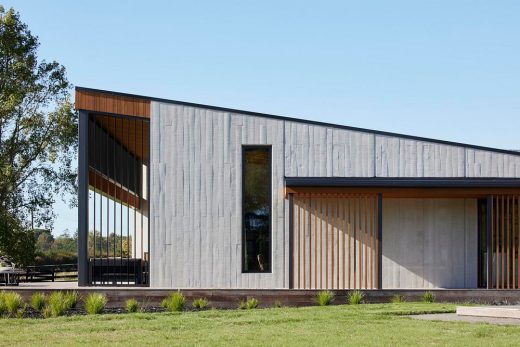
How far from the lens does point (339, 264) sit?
20.5 meters

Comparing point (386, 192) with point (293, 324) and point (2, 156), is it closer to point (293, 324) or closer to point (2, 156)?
point (293, 324)

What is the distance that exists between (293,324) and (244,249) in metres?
6.19

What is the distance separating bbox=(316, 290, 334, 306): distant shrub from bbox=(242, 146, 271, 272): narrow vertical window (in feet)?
5.82

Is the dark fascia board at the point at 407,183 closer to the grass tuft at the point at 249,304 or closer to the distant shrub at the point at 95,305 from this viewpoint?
the grass tuft at the point at 249,304

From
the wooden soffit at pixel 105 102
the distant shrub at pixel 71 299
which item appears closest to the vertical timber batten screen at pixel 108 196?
the wooden soffit at pixel 105 102

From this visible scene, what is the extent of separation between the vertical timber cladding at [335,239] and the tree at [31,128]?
48.4 feet

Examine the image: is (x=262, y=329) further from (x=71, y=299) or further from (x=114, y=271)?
(x=114, y=271)

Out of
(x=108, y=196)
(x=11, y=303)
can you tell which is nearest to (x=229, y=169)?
(x=108, y=196)

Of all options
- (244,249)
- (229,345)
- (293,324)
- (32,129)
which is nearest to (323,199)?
(244,249)

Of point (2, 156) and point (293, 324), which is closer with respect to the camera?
point (293, 324)

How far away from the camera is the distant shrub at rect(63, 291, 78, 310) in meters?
18.3

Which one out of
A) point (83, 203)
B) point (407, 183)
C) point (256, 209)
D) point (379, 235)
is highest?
point (407, 183)

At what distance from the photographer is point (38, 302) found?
61.2 feet

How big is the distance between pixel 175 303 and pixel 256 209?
11.8ft
